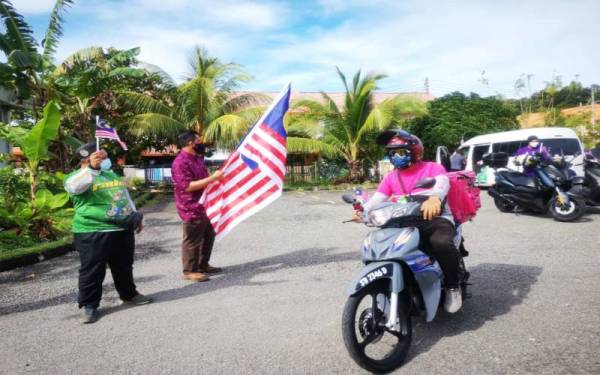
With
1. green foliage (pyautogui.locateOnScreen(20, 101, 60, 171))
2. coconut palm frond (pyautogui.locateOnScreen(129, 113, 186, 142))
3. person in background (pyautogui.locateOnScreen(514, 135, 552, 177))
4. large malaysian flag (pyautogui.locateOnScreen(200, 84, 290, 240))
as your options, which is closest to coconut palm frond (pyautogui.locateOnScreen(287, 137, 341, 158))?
coconut palm frond (pyautogui.locateOnScreen(129, 113, 186, 142))

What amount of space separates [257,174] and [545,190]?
6.57 m

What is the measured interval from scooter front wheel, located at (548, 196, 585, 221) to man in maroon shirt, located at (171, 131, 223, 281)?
6.89 meters

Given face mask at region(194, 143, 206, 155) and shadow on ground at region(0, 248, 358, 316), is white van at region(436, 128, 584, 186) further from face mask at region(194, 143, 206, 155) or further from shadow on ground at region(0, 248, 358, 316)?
face mask at region(194, 143, 206, 155)

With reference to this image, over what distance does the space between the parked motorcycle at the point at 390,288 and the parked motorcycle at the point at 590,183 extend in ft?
23.7

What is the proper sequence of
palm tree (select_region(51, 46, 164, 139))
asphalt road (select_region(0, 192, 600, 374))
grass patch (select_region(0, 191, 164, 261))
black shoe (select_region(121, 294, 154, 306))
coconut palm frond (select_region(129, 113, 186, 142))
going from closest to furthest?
asphalt road (select_region(0, 192, 600, 374)) → black shoe (select_region(121, 294, 154, 306)) → grass patch (select_region(0, 191, 164, 261)) → palm tree (select_region(51, 46, 164, 139)) → coconut palm frond (select_region(129, 113, 186, 142))

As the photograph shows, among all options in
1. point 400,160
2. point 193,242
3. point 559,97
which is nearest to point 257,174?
point 193,242

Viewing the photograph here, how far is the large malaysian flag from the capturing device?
202 inches

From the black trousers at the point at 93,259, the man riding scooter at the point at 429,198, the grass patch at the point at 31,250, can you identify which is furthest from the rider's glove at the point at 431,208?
the grass patch at the point at 31,250

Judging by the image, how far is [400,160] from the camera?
11.8 feet

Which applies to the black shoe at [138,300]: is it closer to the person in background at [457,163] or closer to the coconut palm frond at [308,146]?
the person in background at [457,163]

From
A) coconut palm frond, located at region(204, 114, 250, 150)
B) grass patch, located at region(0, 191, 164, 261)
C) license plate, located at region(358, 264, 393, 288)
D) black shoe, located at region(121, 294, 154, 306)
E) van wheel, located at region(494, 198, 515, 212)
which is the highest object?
coconut palm frond, located at region(204, 114, 250, 150)

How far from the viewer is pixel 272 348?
3.37 meters

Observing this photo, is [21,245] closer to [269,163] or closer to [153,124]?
[269,163]

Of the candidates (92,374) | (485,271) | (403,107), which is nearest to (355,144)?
(403,107)
